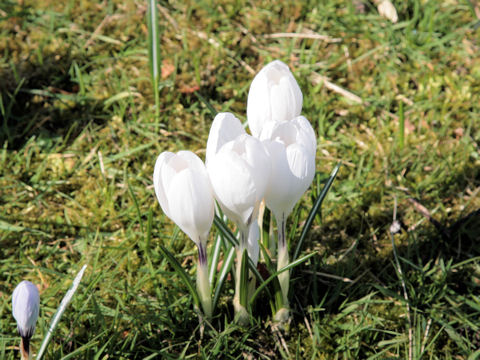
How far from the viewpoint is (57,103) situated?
259cm

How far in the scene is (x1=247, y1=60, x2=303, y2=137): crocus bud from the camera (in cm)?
147

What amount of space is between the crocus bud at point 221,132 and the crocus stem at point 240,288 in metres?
0.24

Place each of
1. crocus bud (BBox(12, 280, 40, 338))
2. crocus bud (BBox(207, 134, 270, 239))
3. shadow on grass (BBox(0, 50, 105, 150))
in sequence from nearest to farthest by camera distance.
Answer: crocus bud (BBox(207, 134, 270, 239)) → crocus bud (BBox(12, 280, 40, 338)) → shadow on grass (BBox(0, 50, 105, 150))

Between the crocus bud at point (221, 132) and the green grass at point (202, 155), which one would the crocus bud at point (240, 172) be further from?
the green grass at point (202, 155)

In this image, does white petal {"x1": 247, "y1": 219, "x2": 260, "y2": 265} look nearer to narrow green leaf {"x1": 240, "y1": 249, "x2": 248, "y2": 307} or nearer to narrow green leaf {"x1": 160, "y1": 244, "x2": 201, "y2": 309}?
narrow green leaf {"x1": 240, "y1": 249, "x2": 248, "y2": 307}

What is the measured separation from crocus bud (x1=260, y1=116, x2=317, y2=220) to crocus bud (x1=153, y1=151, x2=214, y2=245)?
0.54 feet

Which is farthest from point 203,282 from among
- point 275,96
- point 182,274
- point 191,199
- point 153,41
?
point 153,41

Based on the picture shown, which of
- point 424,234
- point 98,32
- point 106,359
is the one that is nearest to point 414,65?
point 424,234

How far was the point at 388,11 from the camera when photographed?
9.84 feet

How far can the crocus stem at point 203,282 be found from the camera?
1.43 metres

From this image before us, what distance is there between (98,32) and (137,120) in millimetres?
735

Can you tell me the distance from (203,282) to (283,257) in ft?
0.79

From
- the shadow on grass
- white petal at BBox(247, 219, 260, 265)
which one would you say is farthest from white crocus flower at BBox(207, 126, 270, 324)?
the shadow on grass

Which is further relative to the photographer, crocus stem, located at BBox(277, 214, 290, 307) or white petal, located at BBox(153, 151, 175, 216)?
crocus stem, located at BBox(277, 214, 290, 307)
